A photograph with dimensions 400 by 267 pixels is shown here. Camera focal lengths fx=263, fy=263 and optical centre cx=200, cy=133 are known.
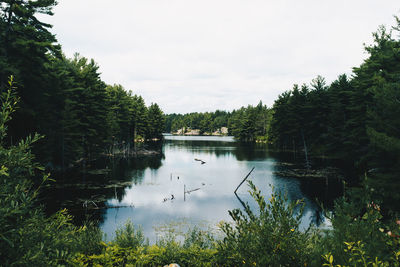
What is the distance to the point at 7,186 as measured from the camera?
3.78 metres

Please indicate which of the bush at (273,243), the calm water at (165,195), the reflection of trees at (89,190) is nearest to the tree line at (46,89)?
the reflection of trees at (89,190)

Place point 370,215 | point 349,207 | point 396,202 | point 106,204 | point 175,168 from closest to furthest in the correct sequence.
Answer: point 370,215
point 349,207
point 396,202
point 106,204
point 175,168

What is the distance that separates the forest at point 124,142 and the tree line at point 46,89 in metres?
0.12

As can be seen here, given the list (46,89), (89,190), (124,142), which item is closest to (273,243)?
(89,190)

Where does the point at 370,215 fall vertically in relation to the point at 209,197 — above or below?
above

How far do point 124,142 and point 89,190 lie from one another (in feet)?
150

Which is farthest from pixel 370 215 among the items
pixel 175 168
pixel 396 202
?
pixel 175 168

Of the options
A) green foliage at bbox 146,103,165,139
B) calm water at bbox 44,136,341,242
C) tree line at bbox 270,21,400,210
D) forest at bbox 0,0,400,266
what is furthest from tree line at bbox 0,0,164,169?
green foliage at bbox 146,103,165,139

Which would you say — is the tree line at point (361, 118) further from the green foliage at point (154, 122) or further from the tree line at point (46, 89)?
the green foliage at point (154, 122)

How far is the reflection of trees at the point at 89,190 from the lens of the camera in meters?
21.7

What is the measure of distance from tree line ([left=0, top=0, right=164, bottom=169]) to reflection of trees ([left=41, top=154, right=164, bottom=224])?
147 inches

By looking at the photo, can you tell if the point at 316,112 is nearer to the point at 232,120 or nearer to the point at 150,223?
the point at 150,223

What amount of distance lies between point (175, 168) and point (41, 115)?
2240cm

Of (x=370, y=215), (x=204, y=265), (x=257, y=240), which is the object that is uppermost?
(x=370, y=215)
